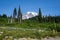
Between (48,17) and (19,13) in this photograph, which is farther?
(48,17)

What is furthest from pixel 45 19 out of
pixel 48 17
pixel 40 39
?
pixel 40 39

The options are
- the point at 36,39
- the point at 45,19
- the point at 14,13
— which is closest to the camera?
the point at 36,39

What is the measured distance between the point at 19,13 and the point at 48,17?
93.1 ft

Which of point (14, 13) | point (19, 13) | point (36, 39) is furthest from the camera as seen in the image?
point (14, 13)

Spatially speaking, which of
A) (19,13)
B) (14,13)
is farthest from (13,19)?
(19,13)

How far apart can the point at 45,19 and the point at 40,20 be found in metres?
8.85

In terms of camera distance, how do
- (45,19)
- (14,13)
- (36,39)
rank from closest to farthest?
(36,39), (14,13), (45,19)

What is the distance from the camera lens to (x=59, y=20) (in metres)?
114

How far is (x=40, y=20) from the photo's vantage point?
366 ft

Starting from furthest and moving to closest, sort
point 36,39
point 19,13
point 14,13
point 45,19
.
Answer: point 45,19
point 14,13
point 19,13
point 36,39

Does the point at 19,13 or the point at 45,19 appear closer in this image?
the point at 19,13

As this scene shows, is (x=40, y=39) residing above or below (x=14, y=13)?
below

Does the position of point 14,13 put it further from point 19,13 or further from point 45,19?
point 45,19

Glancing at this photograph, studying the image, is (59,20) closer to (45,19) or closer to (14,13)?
(45,19)
